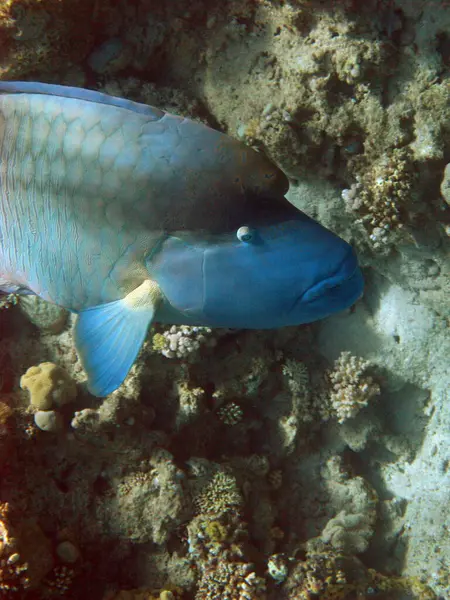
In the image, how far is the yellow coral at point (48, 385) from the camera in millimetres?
4012

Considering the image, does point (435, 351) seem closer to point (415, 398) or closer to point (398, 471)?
point (415, 398)

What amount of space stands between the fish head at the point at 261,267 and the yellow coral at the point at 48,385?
268cm

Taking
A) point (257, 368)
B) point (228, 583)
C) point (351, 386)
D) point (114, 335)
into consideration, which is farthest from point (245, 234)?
point (228, 583)

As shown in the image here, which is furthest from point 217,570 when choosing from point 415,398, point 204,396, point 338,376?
point 415,398

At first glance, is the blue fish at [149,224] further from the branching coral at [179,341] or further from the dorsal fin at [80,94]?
the branching coral at [179,341]

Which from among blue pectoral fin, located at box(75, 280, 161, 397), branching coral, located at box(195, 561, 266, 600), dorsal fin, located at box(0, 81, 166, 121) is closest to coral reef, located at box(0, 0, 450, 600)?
branching coral, located at box(195, 561, 266, 600)

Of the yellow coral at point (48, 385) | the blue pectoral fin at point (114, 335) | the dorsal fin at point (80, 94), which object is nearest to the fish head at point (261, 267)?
the blue pectoral fin at point (114, 335)

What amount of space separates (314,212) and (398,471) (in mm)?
3185

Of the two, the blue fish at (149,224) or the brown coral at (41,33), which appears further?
the brown coral at (41,33)

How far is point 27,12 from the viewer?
12.6 ft

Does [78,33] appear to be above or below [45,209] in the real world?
above

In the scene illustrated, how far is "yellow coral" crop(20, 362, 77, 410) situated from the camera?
401 centimetres

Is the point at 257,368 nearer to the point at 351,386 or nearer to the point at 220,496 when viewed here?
the point at 351,386

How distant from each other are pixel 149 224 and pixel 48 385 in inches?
109
